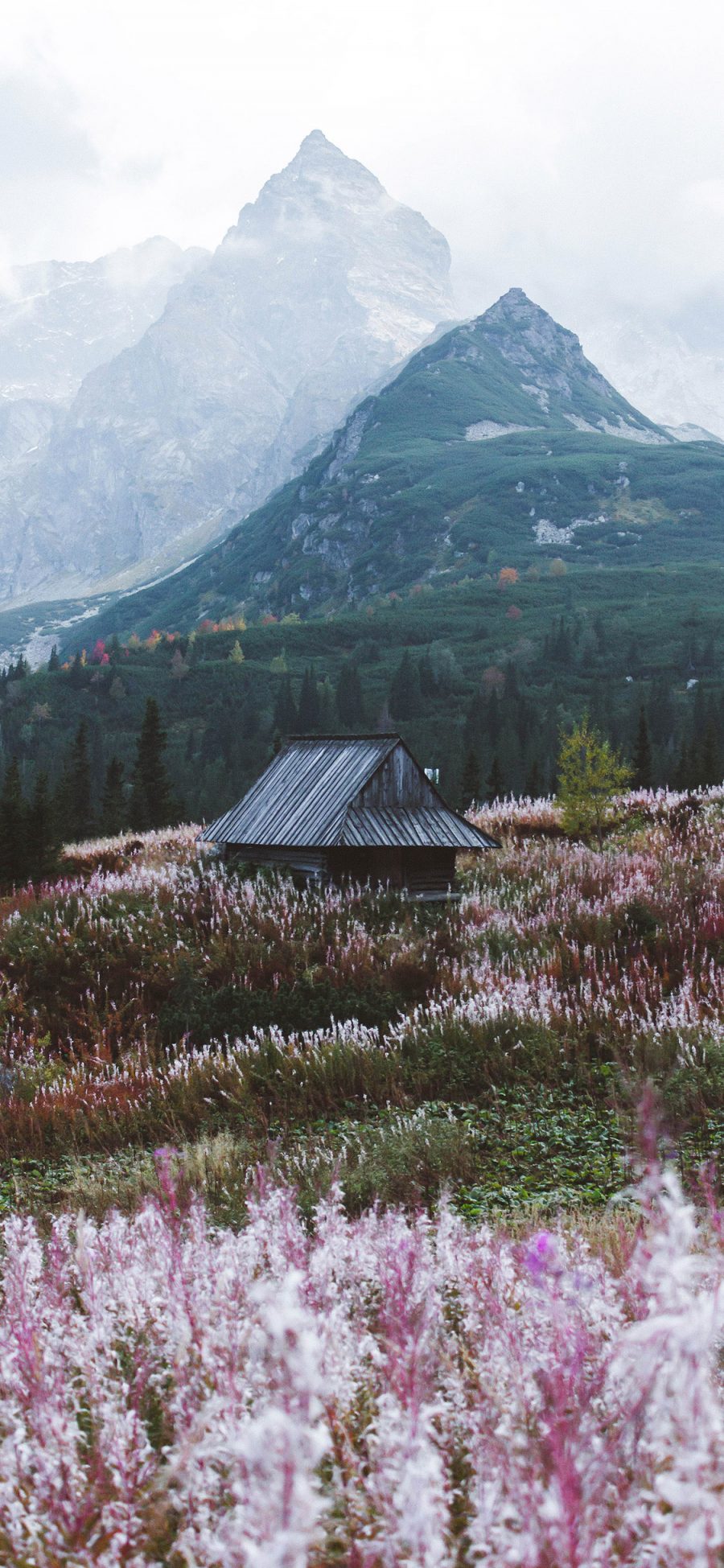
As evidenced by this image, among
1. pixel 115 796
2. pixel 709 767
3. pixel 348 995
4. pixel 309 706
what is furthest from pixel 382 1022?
pixel 309 706

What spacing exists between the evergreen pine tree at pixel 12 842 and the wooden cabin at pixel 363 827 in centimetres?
703

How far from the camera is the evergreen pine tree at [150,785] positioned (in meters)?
59.5

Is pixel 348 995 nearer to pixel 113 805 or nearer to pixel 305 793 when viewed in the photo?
pixel 305 793

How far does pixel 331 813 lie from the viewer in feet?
61.8

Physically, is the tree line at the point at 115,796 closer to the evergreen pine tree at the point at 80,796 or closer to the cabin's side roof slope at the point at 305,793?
the evergreen pine tree at the point at 80,796

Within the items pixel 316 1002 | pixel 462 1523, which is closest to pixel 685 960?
pixel 316 1002

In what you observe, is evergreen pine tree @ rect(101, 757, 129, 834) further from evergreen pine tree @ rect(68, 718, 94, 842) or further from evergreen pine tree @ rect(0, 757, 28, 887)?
evergreen pine tree @ rect(0, 757, 28, 887)

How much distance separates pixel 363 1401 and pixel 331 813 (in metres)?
15.0

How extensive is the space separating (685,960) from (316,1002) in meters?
4.18

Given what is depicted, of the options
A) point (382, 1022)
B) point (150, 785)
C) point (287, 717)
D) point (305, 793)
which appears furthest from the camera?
point (287, 717)

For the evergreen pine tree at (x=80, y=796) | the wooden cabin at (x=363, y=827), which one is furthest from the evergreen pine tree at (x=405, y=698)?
the wooden cabin at (x=363, y=827)

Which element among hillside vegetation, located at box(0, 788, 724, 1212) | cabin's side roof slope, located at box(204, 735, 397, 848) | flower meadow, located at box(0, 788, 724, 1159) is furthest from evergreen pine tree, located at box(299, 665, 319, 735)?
hillside vegetation, located at box(0, 788, 724, 1212)

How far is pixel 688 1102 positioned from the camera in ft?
28.6

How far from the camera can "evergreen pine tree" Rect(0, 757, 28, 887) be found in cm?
2586
